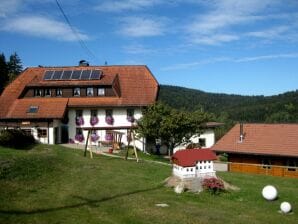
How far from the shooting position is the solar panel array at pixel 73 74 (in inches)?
Result: 1903

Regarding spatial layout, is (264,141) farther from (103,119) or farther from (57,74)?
(57,74)

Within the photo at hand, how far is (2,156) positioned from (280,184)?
17700 mm

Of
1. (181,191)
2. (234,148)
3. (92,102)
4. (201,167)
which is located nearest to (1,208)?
(181,191)

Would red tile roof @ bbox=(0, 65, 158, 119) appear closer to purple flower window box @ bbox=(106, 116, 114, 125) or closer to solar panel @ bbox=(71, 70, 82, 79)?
solar panel @ bbox=(71, 70, 82, 79)

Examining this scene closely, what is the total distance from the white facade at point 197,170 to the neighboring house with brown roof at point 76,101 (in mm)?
23250

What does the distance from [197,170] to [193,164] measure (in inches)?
22.1

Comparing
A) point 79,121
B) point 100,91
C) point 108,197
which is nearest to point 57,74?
point 100,91

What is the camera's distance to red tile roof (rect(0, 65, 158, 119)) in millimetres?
44969

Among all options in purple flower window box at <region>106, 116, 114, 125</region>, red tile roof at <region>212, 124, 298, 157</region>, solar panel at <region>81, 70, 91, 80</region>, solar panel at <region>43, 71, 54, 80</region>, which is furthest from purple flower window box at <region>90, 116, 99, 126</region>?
red tile roof at <region>212, 124, 298, 157</region>

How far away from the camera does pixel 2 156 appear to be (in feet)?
84.2

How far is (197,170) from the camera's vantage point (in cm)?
2302

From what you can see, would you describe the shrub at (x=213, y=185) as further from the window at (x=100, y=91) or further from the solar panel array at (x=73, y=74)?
the solar panel array at (x=73, y=74)

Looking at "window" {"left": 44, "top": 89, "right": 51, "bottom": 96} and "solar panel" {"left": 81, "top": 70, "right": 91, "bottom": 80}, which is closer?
"window" {"left": 44, "top": 89, "right": 51, "bottom": 96}

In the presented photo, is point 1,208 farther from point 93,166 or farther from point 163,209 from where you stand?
point 93,166
